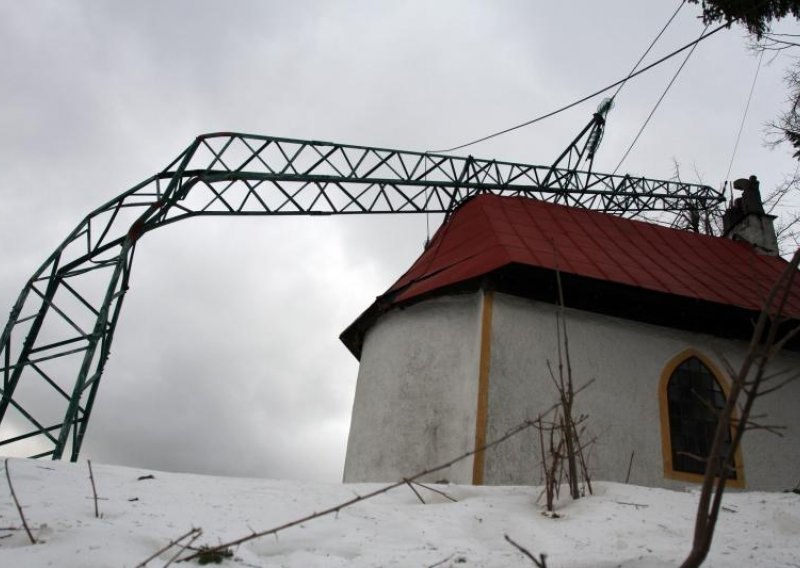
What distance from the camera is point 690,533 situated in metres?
4.57

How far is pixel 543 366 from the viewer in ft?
30.7

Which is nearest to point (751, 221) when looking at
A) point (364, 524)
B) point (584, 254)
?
point (584, 254)

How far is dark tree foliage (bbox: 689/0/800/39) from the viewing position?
8320 millimetres

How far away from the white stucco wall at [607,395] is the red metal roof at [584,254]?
27.3 inches

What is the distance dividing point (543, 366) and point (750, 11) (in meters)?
5.09

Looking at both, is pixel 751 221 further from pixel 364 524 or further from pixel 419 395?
pixel 364 524

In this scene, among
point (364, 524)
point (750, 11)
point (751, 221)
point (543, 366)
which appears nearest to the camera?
point (364, 524)

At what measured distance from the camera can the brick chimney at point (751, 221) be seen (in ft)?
51.7

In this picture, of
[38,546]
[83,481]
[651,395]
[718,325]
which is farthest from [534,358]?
[38,546]

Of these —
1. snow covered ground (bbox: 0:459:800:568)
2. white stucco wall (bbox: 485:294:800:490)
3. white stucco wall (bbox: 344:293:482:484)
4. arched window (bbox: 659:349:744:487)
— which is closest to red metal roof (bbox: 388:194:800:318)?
→ white stucco wall (bbox: 344:293:482:484)

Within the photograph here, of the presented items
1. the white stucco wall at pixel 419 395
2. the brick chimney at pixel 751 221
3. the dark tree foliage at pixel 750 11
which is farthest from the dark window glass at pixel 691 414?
the brick chimney at pixel 751 221

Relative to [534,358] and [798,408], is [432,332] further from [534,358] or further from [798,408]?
[798,408]

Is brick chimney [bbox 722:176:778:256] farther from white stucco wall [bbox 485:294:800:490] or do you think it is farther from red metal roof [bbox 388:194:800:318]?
white stucco wall [bbox 485:294:800:490]

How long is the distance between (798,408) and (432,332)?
18.5ft
